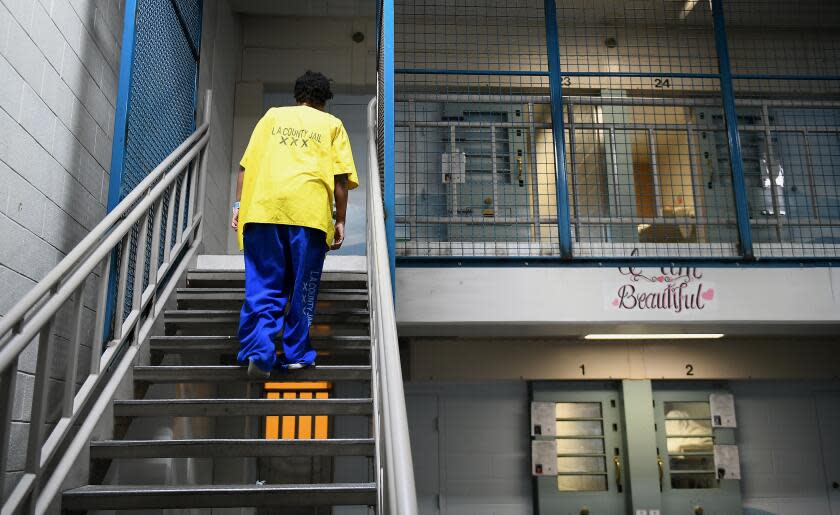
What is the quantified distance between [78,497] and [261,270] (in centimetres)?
103

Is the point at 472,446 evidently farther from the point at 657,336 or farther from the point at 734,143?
the point at 734,143

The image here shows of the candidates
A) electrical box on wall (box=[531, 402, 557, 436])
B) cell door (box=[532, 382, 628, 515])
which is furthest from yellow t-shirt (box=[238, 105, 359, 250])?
cell door (box=[532, 382, 628, 515])

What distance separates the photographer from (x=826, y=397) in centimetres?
702

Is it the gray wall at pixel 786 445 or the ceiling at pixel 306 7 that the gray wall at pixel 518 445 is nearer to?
the gray wall at pixel 786 445

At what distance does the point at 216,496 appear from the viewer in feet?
7.45

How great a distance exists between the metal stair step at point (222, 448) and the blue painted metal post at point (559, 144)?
6.96 ft

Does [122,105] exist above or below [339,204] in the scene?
above

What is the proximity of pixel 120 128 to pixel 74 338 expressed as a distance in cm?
104

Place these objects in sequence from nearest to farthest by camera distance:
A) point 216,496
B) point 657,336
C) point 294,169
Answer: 1. point 216,496
2. point 294,169
3. point 657,336

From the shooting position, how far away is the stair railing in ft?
6.16

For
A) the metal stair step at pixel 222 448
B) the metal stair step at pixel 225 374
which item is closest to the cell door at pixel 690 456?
the metal stair step at pixel 225 374

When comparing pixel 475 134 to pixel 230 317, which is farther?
pixel 475 134

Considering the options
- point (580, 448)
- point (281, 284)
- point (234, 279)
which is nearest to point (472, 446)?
point (580, 448)

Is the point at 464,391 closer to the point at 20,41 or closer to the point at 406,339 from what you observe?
the point at 406,339
